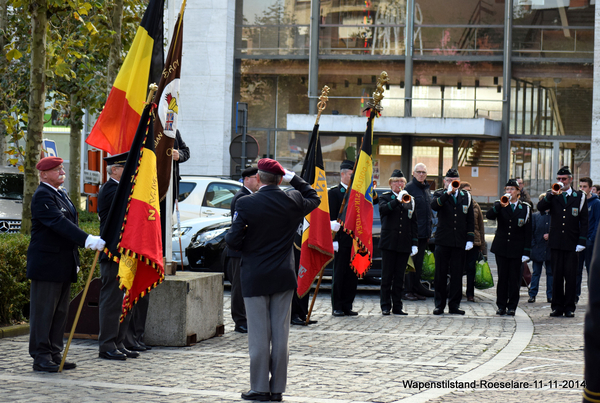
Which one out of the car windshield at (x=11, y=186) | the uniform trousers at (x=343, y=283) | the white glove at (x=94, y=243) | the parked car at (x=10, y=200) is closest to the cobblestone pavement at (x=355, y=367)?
the uniform trousers at (x=343, y=283)

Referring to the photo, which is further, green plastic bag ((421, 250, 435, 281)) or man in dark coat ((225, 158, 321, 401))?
green plastic bag ((421, 250, 435, 281))

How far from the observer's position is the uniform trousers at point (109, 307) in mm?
7574

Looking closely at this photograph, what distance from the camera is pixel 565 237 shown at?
11633mm

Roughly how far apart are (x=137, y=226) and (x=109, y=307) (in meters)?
1.00

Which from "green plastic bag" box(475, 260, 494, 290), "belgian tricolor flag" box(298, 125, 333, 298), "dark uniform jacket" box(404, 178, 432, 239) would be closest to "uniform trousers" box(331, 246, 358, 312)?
"belgian tricolor flag" box(298, 125, 333, 298)

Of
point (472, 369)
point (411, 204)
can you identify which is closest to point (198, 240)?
point (411, 204)

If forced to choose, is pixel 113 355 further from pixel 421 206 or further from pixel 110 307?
pixel 421 206

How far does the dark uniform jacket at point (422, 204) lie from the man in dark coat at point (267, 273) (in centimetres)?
660

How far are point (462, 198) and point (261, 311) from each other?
6.22 metres

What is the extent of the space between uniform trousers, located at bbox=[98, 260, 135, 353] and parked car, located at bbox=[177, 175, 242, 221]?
789 cm

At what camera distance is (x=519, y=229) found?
37.7 ft

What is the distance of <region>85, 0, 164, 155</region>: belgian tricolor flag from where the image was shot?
849 centimetres

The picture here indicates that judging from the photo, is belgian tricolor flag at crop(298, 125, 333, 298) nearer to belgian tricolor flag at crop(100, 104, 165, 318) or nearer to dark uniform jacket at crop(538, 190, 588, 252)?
belgian tricolor flag at crop(100, 104, 165, 318)

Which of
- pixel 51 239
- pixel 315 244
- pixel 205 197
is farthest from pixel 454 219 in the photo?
pixel 51 239
